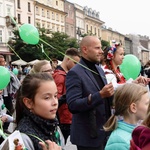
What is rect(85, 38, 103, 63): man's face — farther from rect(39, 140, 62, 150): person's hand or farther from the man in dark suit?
rect(39, 140, 62, 150): person's hand

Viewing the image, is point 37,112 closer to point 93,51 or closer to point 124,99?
point 124,99

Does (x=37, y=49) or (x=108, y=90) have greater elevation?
(x=37, y=49)

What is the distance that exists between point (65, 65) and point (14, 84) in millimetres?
2396

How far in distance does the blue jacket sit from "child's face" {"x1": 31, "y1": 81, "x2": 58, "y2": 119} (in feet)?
1.77

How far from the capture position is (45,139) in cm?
203

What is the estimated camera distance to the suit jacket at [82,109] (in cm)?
314

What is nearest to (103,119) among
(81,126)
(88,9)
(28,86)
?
(81,126)

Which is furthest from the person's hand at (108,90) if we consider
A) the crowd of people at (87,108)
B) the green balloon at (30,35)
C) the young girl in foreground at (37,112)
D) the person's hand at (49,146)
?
the green balloon at (30,35)

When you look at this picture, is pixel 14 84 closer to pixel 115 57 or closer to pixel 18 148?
pixel 115 57

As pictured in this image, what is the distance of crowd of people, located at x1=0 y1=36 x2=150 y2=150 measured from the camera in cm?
203

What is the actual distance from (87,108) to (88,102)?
0.06 metres

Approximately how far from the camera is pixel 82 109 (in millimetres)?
3078

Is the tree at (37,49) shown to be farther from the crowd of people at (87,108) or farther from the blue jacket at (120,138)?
the blue jacket at (120,138)

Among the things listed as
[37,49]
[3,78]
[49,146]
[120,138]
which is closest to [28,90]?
[49,146]
